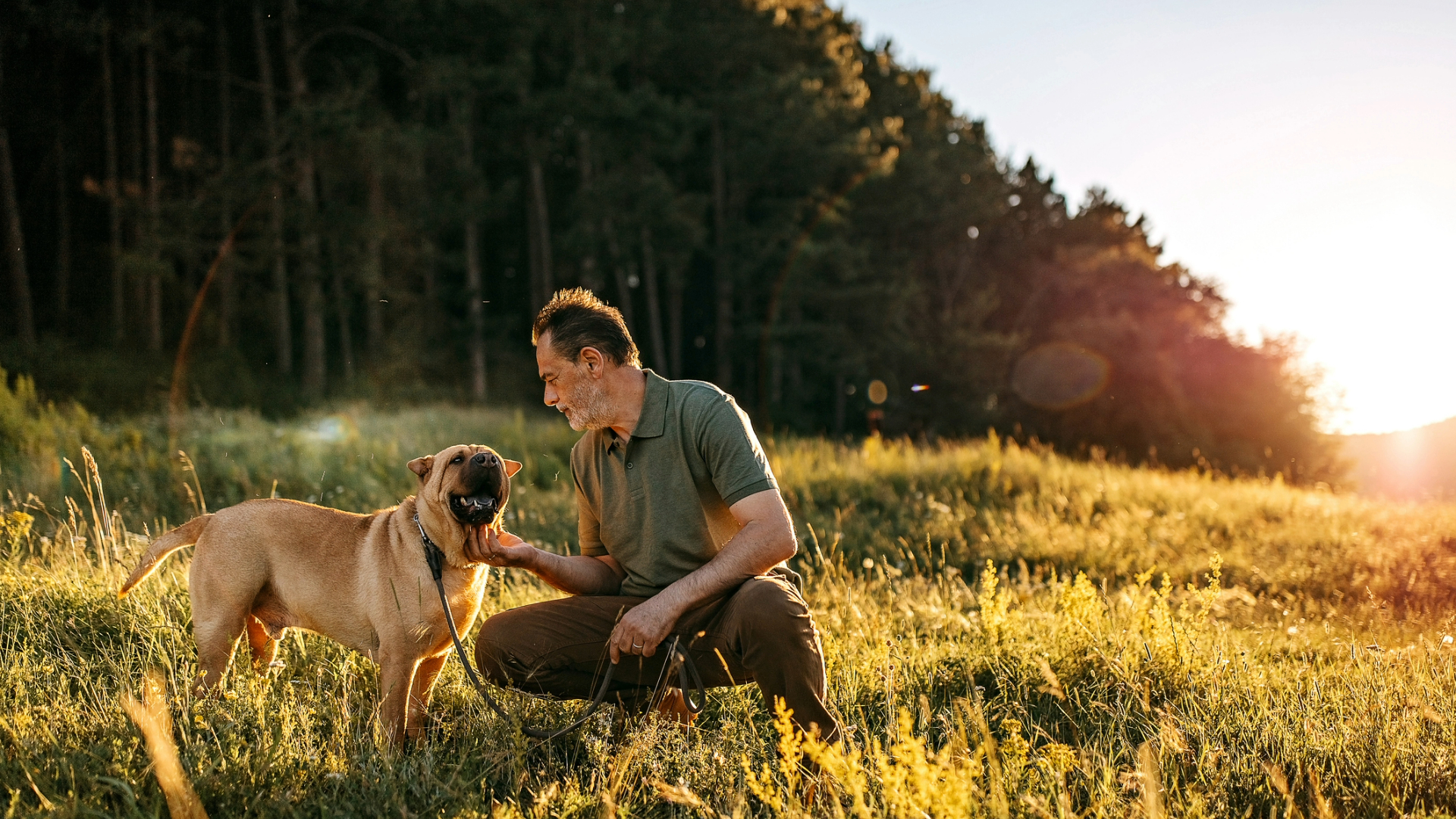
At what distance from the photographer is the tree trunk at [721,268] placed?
24.4 metres

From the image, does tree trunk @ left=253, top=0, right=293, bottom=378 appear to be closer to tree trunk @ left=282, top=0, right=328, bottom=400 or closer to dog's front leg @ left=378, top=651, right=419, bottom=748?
tree trunk @ left=282, top=0, right=328, bottom=400

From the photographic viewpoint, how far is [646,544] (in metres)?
3.28

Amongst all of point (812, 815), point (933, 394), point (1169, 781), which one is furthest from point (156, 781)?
point (933, 394)

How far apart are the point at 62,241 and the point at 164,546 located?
23.3m

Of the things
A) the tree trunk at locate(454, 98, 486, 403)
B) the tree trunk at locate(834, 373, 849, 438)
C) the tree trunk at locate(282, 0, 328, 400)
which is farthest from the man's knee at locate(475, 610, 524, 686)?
the tree trunk at locate(834, 373, 849, 438)

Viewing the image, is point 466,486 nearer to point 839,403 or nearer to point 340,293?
point 340,293

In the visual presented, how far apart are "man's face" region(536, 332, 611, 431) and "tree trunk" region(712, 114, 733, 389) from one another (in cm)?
2138

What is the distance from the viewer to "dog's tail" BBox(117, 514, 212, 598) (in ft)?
10.8

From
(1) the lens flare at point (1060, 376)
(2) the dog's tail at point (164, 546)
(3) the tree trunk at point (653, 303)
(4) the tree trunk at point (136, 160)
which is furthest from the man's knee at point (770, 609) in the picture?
(1) the lens flare at point (1060, 376)

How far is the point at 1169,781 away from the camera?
2.72 meters

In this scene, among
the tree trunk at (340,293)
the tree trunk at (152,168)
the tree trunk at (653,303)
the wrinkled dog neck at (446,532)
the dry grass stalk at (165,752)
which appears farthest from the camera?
the tree trunk at (653,303)

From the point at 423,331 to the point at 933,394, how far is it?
1606cm

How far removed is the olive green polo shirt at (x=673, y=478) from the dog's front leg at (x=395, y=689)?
0.89m

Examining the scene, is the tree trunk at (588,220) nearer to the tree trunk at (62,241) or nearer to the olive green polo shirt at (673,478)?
the tree trunk at (62,241)
